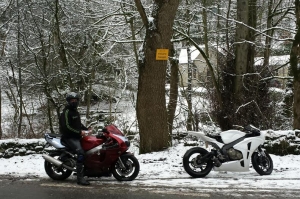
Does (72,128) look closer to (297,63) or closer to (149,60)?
(149,60)

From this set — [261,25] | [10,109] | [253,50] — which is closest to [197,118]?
[253,50]

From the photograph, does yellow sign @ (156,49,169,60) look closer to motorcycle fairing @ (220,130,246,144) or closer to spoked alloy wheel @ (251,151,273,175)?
motorcycle fairing @ (220,130,246,144)

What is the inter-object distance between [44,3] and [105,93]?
7767 mm

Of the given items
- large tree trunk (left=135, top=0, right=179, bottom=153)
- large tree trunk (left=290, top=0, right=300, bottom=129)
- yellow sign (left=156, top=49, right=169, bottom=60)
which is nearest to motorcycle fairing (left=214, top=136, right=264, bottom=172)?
large tree trunk (left=135, top=0, right=179, bottom=153)

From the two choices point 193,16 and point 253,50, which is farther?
point 193,16

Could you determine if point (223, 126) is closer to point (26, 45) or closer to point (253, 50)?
point (253, 50)

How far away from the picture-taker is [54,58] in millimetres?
19391

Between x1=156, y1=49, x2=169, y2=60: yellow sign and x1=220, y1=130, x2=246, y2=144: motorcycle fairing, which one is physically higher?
x1=156, y1=49, x2=169, y2=60: yellow sign

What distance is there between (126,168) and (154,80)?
2.98 metres

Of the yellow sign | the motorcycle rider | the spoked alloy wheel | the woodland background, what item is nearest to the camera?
the motorcycle rider

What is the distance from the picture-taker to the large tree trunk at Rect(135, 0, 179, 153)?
10031 mm

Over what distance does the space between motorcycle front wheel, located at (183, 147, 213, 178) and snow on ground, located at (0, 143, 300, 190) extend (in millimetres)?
144

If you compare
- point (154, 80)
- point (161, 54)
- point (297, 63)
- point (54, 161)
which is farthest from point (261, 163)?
point (297, 63)

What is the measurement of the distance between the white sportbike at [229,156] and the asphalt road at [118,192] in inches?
40.1
